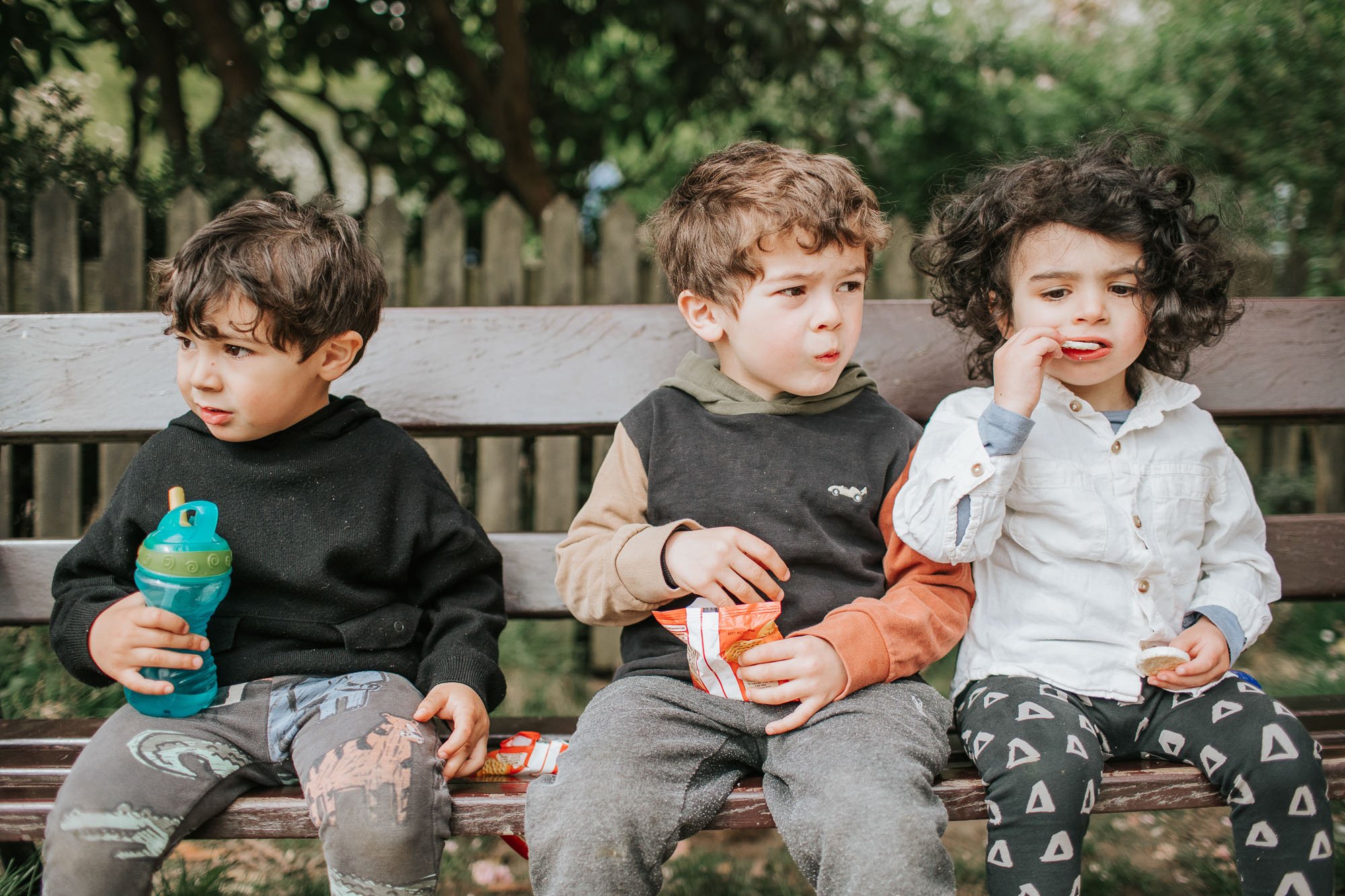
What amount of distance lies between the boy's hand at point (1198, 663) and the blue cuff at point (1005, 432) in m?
0.44

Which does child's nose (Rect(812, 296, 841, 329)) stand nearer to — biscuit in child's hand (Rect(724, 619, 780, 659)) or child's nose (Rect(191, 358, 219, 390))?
biscuit in child's hand (Rect(724, 619, 780, 659))

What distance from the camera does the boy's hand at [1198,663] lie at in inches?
69.6

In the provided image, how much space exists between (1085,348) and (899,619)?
0.60 metres

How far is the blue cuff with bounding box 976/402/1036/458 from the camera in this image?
1.73 meters

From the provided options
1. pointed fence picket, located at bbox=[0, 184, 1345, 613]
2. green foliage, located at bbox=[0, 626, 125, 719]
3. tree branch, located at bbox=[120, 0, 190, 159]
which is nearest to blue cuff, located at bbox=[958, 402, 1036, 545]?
pointed fence picket, located at bbox=[0, 184, 1345, 613]

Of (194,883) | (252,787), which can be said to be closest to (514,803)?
(252,787)

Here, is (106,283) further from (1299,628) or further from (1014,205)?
(1299,628)

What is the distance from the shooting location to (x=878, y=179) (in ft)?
14.9

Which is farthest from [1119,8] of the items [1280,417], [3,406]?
[3,406]

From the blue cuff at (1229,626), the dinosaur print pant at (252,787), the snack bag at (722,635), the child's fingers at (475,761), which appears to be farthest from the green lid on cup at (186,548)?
the blue cuff at (1229,626)

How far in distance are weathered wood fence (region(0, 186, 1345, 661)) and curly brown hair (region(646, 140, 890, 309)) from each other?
1075 mm

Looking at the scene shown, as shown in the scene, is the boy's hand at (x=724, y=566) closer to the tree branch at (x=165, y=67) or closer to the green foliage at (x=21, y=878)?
the green foliage at (x=21, y=878)

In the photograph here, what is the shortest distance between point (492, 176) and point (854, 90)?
66.5 inches

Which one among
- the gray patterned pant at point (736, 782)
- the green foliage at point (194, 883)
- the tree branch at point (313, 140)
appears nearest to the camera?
the gray patterned pant at point (736, 782)
